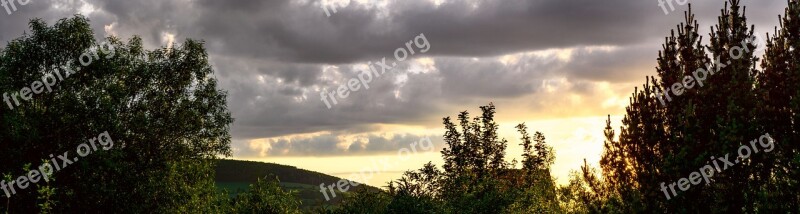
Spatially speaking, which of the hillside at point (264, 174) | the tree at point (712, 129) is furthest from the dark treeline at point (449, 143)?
the hillside at point (264, 174)

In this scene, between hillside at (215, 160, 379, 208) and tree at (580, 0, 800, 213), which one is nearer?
tree at (580, 0, 800, 213)

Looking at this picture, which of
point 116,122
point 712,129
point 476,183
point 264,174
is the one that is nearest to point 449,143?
point 476,183

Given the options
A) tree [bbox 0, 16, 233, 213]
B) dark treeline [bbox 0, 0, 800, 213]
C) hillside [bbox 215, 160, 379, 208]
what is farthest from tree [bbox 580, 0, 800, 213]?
hillside [bbox 215, 160, 379, 208]

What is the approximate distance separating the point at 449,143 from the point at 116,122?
2561 cm

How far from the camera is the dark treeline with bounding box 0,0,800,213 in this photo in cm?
1822

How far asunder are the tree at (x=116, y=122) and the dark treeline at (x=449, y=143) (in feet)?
0.32

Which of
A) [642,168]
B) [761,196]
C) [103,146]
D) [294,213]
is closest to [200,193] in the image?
[103,146]

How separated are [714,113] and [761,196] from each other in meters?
3.31

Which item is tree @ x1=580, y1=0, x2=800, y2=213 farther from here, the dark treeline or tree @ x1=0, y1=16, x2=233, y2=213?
tree @ x1=0, y1=16, x2=233, y2=213

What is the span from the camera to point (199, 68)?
52781mm

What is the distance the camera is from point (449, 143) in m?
56.8

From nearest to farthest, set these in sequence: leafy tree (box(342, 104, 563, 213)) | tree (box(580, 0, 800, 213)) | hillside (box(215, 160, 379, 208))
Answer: tree (box(580, 0, 800, 213)) → leafy tree (box(342, 104, 563, 213)) → hillside (box(215, 160, 379, 208))

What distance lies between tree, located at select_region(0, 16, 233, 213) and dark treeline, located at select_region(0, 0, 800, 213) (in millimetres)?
97

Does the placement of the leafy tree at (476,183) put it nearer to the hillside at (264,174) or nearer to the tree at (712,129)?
the tree at (712,129)
